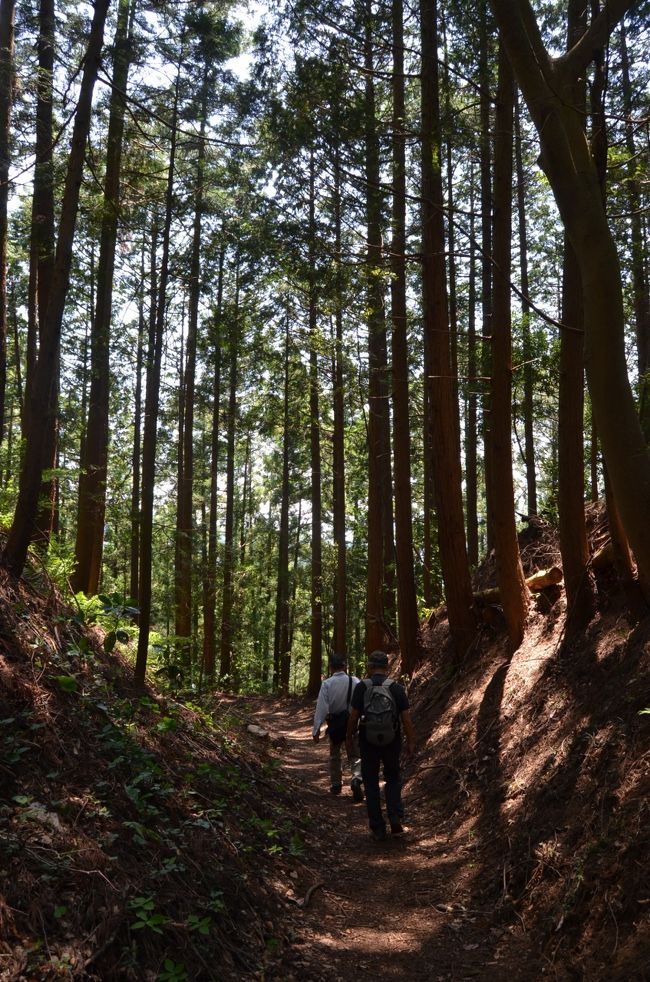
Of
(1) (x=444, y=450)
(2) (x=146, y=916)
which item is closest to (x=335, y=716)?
(1) (x=444, y=450)

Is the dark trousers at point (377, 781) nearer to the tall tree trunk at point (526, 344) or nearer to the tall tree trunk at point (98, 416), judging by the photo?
the tall tree trunk at point (98, 416)

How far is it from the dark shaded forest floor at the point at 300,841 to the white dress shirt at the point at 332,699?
99 centimetres

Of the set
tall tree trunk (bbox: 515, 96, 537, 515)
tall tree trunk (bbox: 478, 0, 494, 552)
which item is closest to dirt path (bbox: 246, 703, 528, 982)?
tall tree trunk (bbox: 478, 0, 494, 552)

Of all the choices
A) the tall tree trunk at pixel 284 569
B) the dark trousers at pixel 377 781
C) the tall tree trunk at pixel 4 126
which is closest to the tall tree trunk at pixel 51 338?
the tall tree trunk at pixel 4 126

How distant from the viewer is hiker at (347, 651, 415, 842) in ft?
21.5

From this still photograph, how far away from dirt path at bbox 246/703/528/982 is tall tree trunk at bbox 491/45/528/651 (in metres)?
2.87

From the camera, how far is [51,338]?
6918 mm

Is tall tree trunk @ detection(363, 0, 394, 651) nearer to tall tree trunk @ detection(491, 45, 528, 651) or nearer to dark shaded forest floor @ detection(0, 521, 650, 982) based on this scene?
tall tree trunk @ detection(491, 45, 528, 651)

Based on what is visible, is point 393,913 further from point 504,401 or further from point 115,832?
point 504,401

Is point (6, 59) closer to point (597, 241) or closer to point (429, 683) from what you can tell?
point (597, 241)

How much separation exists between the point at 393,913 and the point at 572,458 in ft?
15.4

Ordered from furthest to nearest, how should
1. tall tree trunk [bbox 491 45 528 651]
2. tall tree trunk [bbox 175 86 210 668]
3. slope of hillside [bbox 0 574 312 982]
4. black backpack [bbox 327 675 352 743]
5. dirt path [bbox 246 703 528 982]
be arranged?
1. tall tree trunk [bbox 175 86 210 668]
2. tall tree trunk [bbox 491 45 528 651]
3. black backpack [bbox 327 675 352 743]
4. dirt path [bbox 246 703 528 982]
5. slope of hillside [bbox 0 574 312 982]

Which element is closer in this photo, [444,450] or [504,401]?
[504,401]

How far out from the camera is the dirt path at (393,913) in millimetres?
3990
